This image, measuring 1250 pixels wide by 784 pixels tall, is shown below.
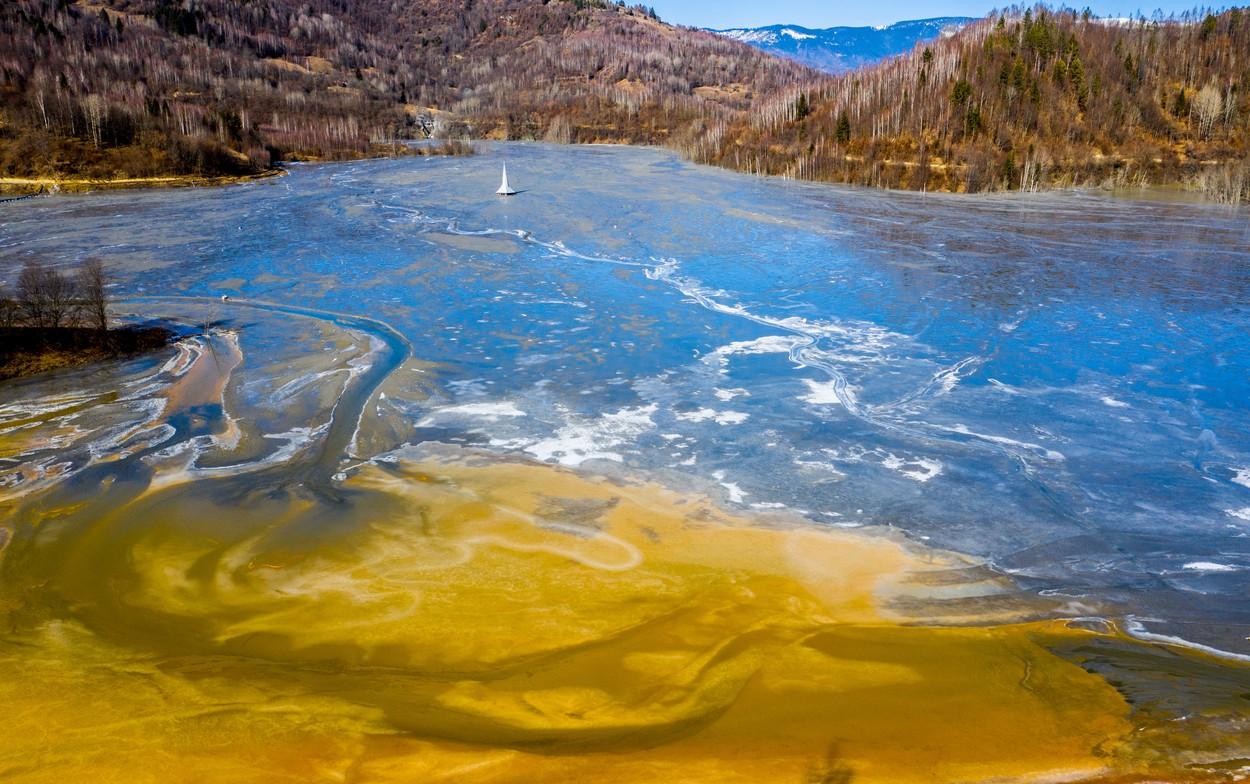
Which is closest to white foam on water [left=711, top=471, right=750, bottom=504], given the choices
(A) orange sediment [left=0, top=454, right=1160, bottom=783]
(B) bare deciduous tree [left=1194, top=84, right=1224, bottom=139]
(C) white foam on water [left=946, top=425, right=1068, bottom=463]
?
(A) orange sediment [left=0, top=454, right=1160, bottom=783]

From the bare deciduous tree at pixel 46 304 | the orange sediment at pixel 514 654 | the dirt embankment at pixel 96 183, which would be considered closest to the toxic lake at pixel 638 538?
the orange sediment at pixel 514 654

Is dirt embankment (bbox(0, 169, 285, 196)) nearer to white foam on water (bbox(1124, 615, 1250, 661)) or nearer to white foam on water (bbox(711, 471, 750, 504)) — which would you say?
white foam on water (bbox(711, 471, 750, 504))

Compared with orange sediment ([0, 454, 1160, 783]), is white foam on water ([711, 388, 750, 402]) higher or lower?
higher

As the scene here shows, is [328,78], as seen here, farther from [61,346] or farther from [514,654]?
[514,654]

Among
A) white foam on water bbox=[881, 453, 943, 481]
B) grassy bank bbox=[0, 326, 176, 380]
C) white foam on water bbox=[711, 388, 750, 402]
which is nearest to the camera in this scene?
white foam on water bbox=[881, 453, 943, 481]

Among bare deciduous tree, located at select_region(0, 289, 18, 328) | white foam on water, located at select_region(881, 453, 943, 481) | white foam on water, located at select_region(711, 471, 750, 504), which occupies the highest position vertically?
bare deciduous tree, located at select_region(0, 289, 18, 328)

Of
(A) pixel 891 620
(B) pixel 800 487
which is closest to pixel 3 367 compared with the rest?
(B) pixel 800 487

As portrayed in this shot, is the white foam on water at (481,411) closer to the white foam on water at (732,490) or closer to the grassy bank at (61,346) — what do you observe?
the white foam on water at (732,490)

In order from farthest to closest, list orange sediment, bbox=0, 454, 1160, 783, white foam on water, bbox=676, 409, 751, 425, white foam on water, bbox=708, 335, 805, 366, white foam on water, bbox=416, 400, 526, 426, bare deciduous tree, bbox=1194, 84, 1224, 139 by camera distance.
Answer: bare deciduous tree, bbox=1194, 84, 1224, 139 < white foam on water, bbox=708, 335, 805, 366 < white foam on water, bbox=416, 400, 526, 426 < white foam on water, bbox=676, 409, 751, 425 < orange sediment, bbox=0, 454, 1160, 783
